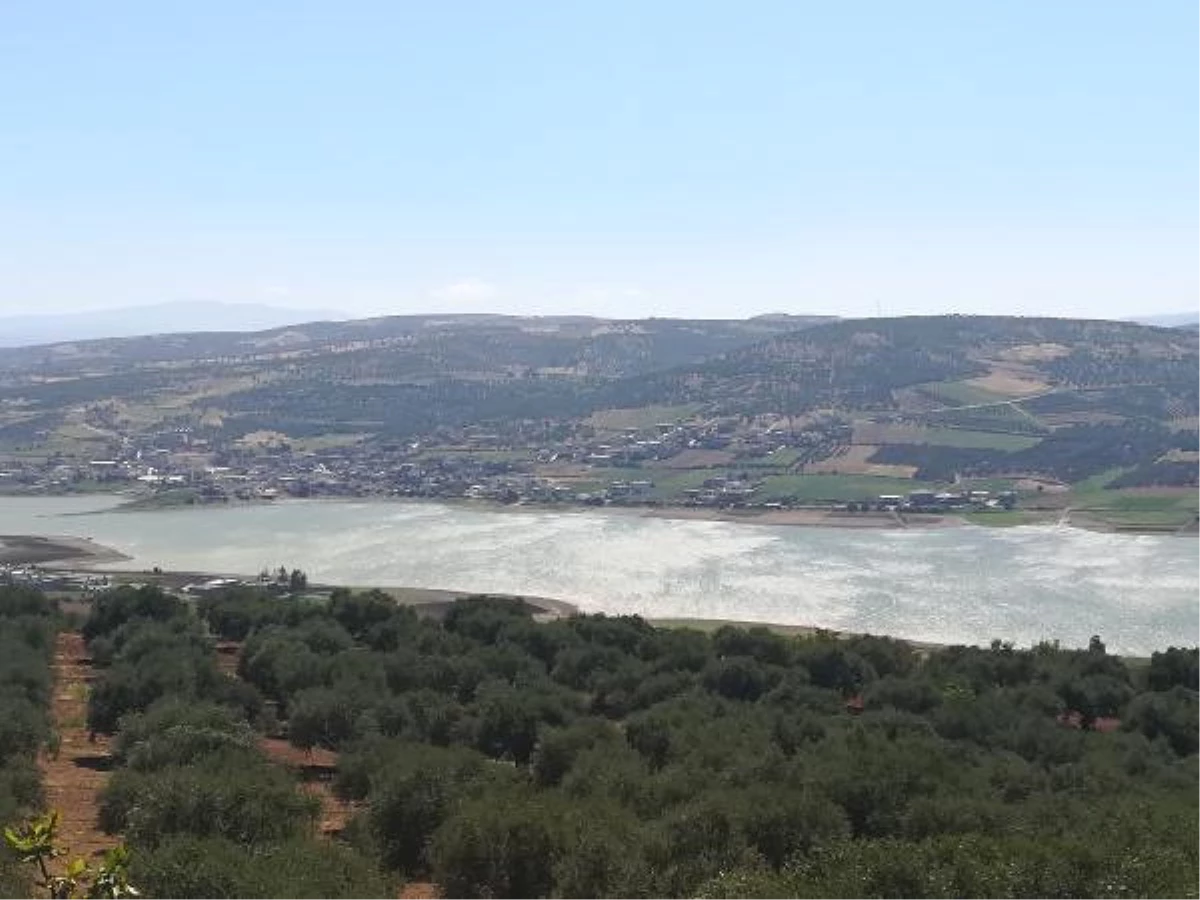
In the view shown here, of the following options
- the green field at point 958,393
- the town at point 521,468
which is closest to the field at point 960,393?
the green field at point 958,393

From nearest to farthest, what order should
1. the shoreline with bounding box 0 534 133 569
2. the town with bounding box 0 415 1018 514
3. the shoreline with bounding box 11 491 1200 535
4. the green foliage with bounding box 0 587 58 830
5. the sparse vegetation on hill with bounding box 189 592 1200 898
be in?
the sparse vegetation on hill with bounding box 189 592 1200 898
the green foliage with bounding box 0 587 58 830
the shoreline with bounding box 0 534 133 569
the shoreline with bounding box 11 491 1200 535
the town with bounding box 0 415 1018 514

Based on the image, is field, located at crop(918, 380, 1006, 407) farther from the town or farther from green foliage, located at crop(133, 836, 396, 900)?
green foliage, located at crop(133, 836, 396, 900)

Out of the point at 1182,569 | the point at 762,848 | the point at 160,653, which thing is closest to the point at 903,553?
the point at 1182,569

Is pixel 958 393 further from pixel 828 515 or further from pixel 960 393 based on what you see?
pixel 828 515

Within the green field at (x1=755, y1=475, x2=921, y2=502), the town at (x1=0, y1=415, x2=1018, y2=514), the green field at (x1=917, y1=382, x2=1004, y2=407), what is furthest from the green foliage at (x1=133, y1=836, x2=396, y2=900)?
the green field at (x1=917, y1=382, x2=1004, y2=407)

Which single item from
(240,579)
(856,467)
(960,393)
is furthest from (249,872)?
(960,393)

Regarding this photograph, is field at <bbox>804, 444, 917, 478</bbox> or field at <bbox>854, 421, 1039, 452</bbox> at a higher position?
field at <bbox>854, 421, 1039, 452</bbox>

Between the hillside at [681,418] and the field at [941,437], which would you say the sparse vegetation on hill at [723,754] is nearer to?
the hillside at [681,418]

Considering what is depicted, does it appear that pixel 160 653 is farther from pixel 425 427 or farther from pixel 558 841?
pixel 425 427
